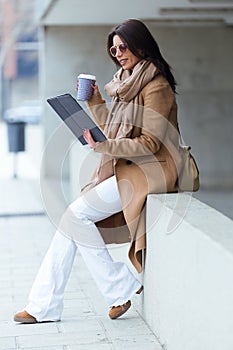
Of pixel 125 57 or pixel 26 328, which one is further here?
pixel 26 328

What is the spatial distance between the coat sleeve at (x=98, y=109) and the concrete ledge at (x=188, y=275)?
576 mm

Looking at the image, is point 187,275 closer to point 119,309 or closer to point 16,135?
point 119,309

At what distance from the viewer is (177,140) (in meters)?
4.40

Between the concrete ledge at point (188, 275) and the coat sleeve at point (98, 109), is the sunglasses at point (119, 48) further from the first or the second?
the concrete ledge at point (188, 275)

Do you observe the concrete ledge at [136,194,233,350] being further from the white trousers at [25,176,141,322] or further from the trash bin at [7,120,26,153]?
the trash bin at [7,120,26,153]

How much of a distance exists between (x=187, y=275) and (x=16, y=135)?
35.9ft

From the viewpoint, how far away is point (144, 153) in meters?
4.30

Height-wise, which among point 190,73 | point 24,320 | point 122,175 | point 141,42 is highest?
point 141,42

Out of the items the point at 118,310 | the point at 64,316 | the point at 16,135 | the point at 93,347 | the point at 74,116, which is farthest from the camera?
A: the point at 16,135

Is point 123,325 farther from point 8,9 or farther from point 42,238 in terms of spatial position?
point 8,9

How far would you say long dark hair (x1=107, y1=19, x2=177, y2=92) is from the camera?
432 centimetres

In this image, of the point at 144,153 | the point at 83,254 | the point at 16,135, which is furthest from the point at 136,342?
the point at 16,135

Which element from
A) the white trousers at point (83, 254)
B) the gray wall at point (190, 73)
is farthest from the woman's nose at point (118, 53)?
the gray wall at point (190, 73)

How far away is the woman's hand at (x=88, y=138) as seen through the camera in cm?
427
